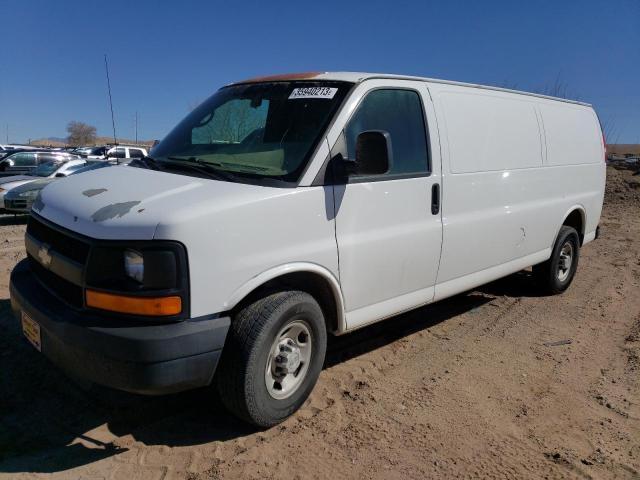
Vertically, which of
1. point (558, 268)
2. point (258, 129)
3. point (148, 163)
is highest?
point (258, 129)

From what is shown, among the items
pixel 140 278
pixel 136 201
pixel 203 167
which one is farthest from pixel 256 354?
pixel 203 167

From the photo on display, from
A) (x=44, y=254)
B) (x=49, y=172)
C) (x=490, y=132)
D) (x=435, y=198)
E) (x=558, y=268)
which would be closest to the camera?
(x=44, y=254)

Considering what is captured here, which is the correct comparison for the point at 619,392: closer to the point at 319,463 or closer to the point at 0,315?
the point at 319,463

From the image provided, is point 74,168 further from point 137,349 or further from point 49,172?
point 137,349

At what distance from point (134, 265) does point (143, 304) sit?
207 millimetres

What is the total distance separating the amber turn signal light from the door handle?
2197mm

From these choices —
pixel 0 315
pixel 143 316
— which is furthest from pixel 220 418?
pixel 0 315

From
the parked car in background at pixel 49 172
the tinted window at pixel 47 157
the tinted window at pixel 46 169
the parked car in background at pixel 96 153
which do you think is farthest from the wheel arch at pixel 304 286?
the parked car in background at pixel 96 153

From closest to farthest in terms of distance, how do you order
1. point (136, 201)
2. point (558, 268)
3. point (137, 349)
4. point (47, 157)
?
point (137, 349) < point (136, 201) < point (558, 268) < point (47, 157)

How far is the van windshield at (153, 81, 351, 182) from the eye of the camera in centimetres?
351

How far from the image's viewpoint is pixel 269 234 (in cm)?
313

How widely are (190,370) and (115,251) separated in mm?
731

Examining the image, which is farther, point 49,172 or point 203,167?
point 49,172

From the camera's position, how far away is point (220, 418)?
139 inches
